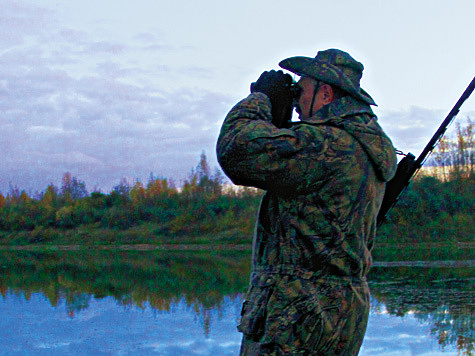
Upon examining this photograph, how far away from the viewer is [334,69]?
2332 mm

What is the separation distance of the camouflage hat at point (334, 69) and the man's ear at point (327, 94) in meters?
0.04

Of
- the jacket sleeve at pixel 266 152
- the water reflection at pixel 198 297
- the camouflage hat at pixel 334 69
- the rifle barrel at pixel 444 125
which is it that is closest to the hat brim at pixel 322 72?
the camouflage hat at pixel 334 69

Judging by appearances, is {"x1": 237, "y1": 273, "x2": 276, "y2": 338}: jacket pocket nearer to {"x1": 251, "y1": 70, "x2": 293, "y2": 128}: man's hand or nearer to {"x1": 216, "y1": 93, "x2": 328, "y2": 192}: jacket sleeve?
{"x1": 216, "y1": 93, "x2": 328, "y2": 192}: jacket sleeve

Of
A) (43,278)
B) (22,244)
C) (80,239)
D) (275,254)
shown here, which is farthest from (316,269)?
(22,244)

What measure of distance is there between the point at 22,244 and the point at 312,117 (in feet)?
126

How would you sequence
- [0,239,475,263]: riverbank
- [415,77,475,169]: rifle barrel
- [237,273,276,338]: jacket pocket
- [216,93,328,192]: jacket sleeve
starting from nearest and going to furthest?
1. [216,93,328,192]: jacket sleeve
2. [237,273,276,338]: jacket pocket
3. [415,77,475,169]: rifle barrel
4. [0,239,475,263]: riverbank

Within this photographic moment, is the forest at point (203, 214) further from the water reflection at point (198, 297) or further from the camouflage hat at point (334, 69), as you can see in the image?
the camouflage hat at point (334, 69)

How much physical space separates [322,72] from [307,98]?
119 mm

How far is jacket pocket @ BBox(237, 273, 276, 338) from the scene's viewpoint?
A: 2215 mm

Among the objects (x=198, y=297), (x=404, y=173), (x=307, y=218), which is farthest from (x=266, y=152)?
(x=198, y=297)

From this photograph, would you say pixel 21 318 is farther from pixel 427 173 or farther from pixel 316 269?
pixel 427 173

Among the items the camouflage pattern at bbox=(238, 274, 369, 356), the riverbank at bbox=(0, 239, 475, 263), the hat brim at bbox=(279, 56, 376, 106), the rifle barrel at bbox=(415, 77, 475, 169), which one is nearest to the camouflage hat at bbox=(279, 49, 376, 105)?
the hat brim at bbox=(279, 56, 376, 106)

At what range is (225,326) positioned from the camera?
1016 cm

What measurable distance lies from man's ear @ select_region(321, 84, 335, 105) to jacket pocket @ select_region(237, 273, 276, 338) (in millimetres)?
681
